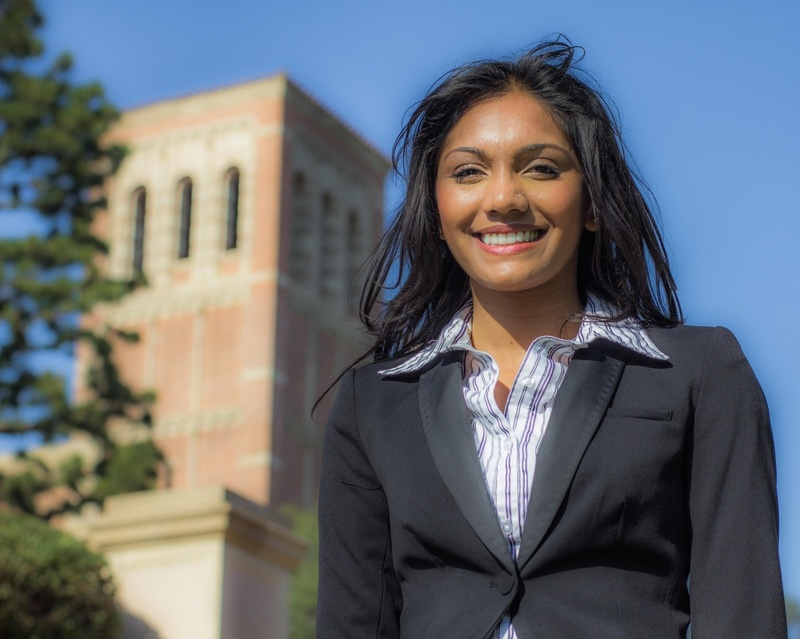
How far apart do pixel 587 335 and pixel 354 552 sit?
44 cm

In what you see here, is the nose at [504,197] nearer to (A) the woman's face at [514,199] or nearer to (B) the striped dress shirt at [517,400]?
(A) the woman's face at [514,199]

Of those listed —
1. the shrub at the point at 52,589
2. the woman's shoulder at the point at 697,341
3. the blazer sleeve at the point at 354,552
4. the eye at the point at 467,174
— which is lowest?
the shrub at the point at 52,589

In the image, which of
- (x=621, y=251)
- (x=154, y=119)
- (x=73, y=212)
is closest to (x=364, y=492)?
(x=621, y=251)

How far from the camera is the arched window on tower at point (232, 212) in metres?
44.2

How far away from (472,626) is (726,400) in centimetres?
42

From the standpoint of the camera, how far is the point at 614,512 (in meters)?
1.79

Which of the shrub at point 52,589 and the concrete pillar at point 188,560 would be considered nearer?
the shrub at point 52,589

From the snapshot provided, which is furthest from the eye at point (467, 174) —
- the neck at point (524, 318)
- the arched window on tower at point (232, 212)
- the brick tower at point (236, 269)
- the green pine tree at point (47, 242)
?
the arched window on tower at point (232, 212)

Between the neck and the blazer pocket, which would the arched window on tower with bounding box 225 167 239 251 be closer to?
the neck

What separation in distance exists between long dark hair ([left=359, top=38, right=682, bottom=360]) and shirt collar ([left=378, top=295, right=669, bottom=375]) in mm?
28

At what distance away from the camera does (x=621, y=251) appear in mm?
2080

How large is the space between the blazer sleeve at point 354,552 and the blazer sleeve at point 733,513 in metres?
0.44

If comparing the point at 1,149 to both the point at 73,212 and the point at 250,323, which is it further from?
the point at 250,323

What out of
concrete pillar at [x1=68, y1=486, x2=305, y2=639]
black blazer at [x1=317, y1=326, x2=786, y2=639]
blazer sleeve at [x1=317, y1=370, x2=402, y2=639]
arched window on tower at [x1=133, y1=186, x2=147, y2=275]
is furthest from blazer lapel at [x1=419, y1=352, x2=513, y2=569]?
arched window on tower at [x1=133, y1=186, x2=147, y2=275]
